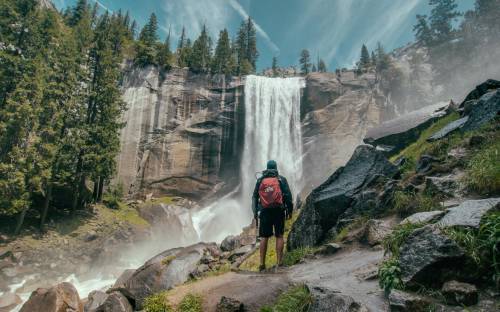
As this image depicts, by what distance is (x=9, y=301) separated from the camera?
632 inches

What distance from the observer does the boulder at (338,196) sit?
31.2 ft

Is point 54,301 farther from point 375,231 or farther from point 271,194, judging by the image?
point 375,231

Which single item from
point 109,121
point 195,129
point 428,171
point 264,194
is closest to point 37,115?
point 109,121

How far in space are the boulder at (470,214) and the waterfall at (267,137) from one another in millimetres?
35105

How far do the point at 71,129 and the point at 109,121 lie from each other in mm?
4021

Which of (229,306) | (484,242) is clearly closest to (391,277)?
(484,242)

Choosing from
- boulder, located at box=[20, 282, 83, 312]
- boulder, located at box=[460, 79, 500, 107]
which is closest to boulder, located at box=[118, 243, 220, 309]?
boulder, located at box=[20, 282, 83, 312]

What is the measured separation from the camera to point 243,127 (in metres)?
42.4

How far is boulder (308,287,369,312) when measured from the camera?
11.9 feet

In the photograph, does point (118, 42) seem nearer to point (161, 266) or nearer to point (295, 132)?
point (295, 132)

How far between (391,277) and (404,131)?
15.6 m

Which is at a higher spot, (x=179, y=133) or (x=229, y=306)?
(x=179, y=133)

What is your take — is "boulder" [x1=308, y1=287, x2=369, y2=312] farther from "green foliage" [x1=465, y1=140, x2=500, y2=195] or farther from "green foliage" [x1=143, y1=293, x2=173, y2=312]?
"green foliage" [x1=465, y1=140, x2=500, y2=195]

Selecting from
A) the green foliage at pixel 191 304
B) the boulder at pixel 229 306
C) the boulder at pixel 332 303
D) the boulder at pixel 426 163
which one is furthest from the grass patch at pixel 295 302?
the boulder at pixel 426 163
